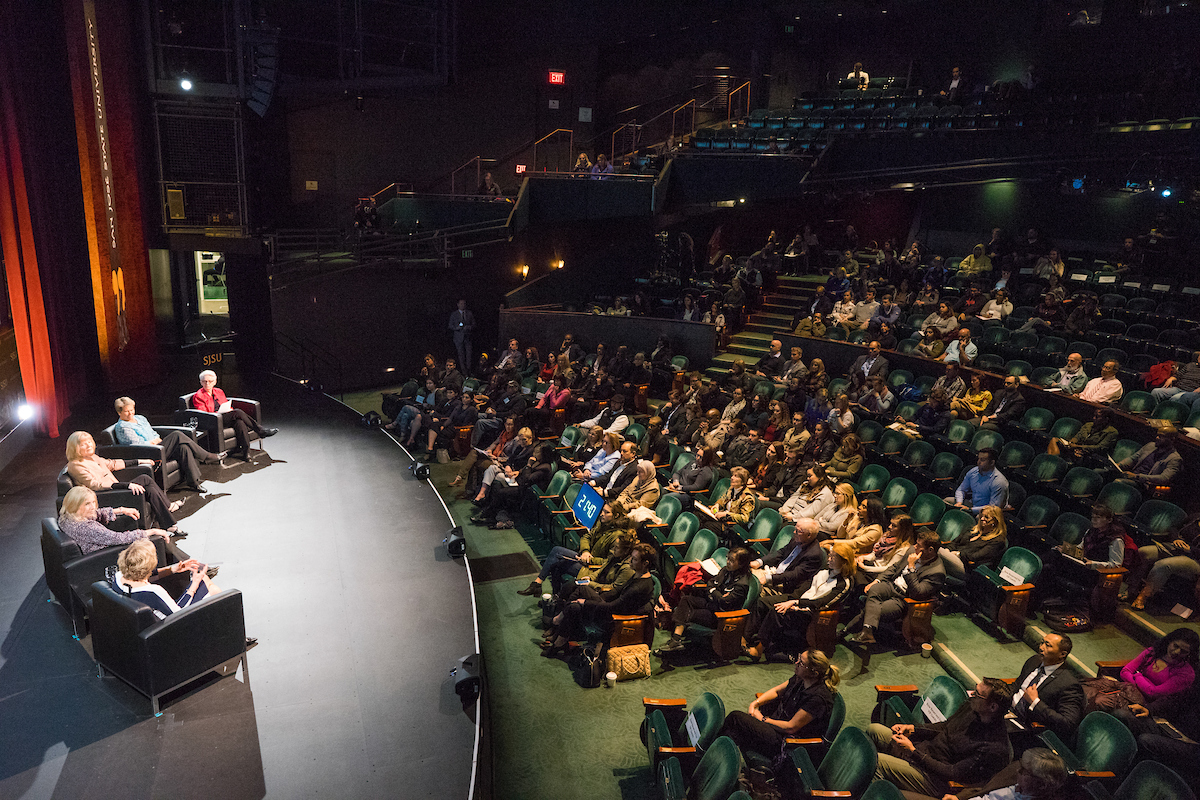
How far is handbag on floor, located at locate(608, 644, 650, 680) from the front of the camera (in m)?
5.37

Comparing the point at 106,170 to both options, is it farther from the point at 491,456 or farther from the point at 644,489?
the point at 644,489

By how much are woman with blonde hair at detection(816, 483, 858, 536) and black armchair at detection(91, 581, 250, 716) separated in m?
4.36

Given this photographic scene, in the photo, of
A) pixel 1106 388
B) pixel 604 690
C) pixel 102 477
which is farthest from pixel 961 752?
pixel 102 477

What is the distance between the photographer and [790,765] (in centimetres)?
398

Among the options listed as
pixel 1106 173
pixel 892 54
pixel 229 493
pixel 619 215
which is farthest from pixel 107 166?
pixel 892 54

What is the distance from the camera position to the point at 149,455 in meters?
6.61

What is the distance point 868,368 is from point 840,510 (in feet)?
11.5

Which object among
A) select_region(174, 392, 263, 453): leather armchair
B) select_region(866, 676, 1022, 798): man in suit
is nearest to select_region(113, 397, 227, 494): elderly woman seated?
select_region(174, 392, 263, 453): leather armchair

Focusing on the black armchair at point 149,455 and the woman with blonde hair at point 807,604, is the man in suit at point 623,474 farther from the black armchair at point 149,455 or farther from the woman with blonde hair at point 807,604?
the black armchair at point 149,455

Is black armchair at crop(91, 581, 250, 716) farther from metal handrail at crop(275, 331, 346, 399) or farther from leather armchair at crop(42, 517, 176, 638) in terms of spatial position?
metal handrail at crop(275, 331, 346, 399)

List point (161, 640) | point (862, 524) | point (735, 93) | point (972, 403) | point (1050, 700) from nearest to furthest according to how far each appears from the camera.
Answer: point (161, 640) < point (1050, 700) < point (862, 524) < point (972, 403) < point (735, 93)

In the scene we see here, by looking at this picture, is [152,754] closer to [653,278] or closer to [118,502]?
[118,502]

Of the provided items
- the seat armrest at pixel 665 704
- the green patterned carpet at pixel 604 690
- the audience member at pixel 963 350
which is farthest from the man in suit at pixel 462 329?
the seat armrest at pixel 665 704

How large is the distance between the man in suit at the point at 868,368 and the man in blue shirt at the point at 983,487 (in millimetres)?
2424
